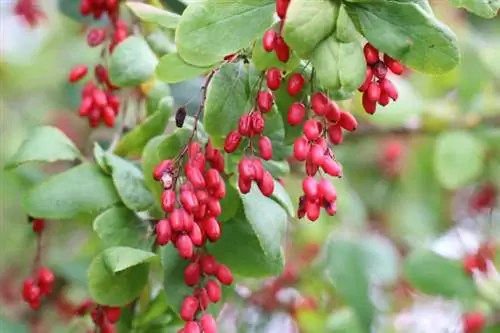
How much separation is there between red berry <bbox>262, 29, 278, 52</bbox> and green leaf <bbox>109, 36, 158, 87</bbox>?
29cm

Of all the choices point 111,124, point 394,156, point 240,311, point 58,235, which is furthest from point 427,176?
point 111,124

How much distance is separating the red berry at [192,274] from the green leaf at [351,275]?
77 cm

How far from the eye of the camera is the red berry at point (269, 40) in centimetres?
85

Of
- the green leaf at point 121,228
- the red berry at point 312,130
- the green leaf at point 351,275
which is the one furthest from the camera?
the green leaf at point 351,275

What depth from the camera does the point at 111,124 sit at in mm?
1205

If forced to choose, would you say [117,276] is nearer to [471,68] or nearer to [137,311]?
[137,311]

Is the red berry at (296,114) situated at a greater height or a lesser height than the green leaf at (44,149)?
greater

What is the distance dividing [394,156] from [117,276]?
5.28ft

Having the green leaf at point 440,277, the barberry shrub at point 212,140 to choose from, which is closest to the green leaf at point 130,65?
the barberry shrub at point 212,140

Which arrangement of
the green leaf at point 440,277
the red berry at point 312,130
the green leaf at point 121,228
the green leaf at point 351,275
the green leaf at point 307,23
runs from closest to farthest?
1. the green leaf at point 307,23
2. the red berry at point 312,130
3. the green leaf at point 121,228
4. the green leaf at point 440,277
5. the green leaf at point 351,275

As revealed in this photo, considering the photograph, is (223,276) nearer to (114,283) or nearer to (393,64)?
(114,283)

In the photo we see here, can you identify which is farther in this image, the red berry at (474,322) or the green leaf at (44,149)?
the red berry at (474,322)

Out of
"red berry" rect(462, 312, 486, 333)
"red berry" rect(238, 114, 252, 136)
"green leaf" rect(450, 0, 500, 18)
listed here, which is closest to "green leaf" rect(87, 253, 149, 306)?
"red berry" rect(238, 114, 252, 136)

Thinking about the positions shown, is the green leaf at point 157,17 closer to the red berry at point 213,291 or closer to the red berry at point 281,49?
the red berry at point 281,49
